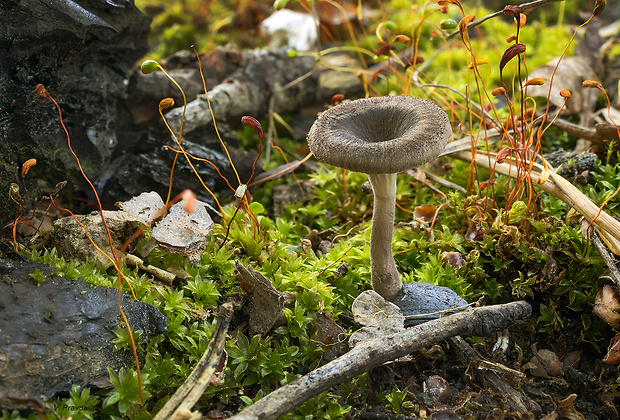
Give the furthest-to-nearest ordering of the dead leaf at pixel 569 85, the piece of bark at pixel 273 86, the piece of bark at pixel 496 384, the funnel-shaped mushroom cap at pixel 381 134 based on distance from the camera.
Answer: the piece of bark at pixel 273 86 → the dead leaf at pixel 569 85 → the piece of bark at pixel 496 384 → the funnel-shaped mushroom cap at pixel 381 134

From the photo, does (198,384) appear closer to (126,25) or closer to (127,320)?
(127,320)

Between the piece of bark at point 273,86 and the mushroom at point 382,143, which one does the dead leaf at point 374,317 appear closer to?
the mushroom at point 382,143

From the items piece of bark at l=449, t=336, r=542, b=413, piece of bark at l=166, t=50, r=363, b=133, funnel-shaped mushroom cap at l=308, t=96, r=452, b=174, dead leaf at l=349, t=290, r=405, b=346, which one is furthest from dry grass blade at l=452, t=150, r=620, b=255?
piece of bark at l=166, t=50, r=363, b=133

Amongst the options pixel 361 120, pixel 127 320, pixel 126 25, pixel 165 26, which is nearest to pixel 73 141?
pixel 126 25

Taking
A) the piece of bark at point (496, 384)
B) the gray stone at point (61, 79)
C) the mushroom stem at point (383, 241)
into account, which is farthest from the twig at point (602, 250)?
the gray stone at point (61, 79)

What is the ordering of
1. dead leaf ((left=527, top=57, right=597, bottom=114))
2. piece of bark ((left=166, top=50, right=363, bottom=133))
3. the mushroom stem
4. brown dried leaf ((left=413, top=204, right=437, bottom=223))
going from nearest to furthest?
the mushroom stem < brown dried leaf ((left=413, top=204, right=437, bottom=223)) < dead leaf ((left=527, top=57, right=597, bottom=114)) < piece of bark ((left=166, top=50, right=363, bottom=133))

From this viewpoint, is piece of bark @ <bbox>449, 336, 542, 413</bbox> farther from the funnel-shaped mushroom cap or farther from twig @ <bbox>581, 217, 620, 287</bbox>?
the funnel-shaped mushroom cap

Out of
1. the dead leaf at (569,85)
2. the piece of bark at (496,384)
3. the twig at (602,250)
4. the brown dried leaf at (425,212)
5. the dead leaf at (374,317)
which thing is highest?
the dead leaf at (569,85)
